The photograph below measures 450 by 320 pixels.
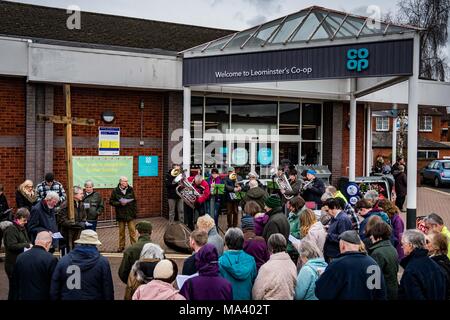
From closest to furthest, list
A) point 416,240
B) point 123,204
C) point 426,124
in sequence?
point 416,240 → point 123,204 → point 426,124

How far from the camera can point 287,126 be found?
18.9 meters

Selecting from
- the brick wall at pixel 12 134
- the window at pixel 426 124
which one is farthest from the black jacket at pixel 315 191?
the window at pixel 426 124

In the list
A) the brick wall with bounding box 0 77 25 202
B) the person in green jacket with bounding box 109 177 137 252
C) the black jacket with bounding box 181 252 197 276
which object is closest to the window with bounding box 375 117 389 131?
the brick wall with bounding box 0 77 25 202

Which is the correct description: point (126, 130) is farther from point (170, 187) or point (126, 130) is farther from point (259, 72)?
point (259, 72)

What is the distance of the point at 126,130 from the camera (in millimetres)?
15469

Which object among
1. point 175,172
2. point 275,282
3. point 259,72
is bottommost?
point 275,282

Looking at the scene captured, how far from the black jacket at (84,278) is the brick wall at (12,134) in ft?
30.7

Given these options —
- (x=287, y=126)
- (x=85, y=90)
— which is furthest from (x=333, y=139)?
(x=85, y=90)

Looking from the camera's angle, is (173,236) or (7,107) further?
(7,107)

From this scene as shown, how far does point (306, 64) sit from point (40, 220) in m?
7.83

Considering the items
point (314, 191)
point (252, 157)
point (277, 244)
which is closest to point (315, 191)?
point (314, 191)

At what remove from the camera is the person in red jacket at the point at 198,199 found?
1323cm
